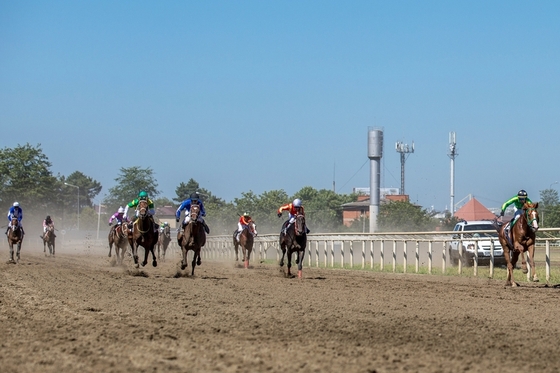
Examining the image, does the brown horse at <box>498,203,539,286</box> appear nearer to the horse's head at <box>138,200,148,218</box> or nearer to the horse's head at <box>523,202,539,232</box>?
the horse's head at <box>523,202,539,232</box>

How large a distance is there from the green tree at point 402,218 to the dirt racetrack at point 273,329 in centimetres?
5405

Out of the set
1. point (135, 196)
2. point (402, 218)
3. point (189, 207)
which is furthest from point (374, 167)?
point (189, 207)

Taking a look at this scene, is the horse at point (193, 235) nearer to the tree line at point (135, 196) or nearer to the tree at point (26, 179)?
the tree line at point (135, 196)

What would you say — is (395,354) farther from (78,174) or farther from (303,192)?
(78,174)

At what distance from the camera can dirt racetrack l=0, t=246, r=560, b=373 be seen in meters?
7.09

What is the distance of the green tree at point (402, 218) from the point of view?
230 feet

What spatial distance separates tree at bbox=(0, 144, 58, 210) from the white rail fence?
5287 centimetres

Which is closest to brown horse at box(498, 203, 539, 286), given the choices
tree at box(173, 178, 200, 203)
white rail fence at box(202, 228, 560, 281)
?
white rail fence at box(202, 228, 560, 281)

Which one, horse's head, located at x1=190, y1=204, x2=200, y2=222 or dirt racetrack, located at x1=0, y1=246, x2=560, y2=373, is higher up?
horse's head, located at x1=190, y1=204, x2=200, y2=222

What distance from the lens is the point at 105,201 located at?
341 ft

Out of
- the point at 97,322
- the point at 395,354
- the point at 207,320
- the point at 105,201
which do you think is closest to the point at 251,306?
the point at 207,320

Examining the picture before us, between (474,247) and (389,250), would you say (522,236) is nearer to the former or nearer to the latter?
(474,247)

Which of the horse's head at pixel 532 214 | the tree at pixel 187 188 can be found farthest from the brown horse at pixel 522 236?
the tree at pixel 187 188

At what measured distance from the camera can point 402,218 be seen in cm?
7412
